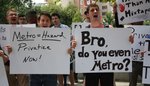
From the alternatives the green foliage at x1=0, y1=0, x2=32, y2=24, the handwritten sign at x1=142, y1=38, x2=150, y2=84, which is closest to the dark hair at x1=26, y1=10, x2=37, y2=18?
the handwritten sign at x1=142, y1=38, x2=150, y2=84

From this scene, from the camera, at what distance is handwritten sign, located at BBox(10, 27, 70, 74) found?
6.77 metres

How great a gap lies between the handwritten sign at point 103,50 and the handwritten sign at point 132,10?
4.35 feet

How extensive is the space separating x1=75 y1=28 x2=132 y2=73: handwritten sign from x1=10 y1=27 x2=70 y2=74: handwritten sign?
201mm

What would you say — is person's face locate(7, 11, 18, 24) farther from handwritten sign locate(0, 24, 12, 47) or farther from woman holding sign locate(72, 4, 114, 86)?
woman holding sign locate(72, 4, 114, 86)

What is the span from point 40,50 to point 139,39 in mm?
1981

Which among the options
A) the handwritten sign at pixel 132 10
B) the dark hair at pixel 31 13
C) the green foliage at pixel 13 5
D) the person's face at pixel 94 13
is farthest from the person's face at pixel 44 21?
the green foliage at pixel 13 5

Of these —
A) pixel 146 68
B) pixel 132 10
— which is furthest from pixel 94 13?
pixel 132 10

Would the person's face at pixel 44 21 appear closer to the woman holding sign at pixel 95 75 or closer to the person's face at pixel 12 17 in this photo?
the woman holding sign at pixel 95 75

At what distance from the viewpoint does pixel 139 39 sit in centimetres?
797

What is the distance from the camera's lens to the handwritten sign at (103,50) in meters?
6.77

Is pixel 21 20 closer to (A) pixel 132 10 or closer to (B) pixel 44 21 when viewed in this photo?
(A) pixel 132 10

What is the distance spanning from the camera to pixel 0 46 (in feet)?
24.6

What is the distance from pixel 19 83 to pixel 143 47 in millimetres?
2234

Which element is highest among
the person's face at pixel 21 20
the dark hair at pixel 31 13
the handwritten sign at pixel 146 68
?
the dark hair at pixel 31 13
